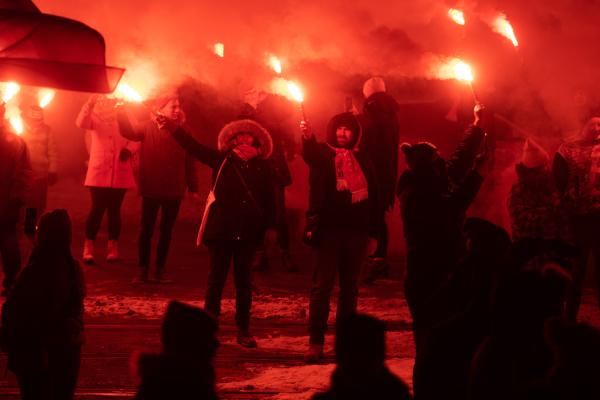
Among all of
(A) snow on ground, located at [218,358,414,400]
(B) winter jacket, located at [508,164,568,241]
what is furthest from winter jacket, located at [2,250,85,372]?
(B) winter jacket, located at [508,164,568,241]

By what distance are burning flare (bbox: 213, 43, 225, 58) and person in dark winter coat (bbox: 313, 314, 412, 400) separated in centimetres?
701

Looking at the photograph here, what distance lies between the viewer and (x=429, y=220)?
5844 mm

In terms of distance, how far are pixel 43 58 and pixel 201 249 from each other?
759cm

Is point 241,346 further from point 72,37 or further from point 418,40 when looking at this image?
point 418,40

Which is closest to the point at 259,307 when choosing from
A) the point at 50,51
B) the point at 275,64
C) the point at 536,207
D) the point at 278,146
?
the point at 278,146

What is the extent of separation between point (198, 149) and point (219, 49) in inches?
127

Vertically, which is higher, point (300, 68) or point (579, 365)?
point (300, 68)

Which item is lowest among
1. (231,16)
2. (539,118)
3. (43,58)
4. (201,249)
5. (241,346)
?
(241,346)

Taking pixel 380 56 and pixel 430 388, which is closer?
pixel 430 388

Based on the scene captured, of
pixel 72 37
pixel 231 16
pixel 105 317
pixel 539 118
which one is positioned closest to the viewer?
pixel 72 37

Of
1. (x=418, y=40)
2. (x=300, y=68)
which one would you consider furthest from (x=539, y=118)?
(x=300, y=68)

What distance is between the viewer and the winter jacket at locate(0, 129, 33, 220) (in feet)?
27.7

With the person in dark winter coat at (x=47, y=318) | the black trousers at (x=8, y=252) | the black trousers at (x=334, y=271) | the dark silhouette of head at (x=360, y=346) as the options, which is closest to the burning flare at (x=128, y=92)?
the black trousers at (x=8, y=252)

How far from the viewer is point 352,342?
335 cm
